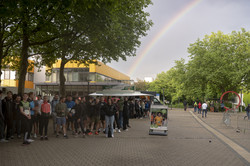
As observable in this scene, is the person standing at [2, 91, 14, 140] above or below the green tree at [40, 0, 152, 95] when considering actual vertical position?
below

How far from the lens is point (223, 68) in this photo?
41.3 meters

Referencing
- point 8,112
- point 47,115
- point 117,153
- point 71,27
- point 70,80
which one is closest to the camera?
point 117,153

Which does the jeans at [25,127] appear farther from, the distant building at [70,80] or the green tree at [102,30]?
the distant building at [70,80]

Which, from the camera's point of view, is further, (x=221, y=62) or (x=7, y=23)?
(x=221, y=62)

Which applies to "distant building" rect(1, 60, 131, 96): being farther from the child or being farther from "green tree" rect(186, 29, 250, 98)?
the child

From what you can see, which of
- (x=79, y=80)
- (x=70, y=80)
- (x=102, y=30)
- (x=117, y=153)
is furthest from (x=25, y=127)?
(x=70, y=80)

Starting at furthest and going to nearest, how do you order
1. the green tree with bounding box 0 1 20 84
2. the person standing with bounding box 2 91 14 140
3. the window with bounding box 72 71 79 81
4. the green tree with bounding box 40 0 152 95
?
the window with bounding box 72 71 79 81, the green tree with bounding box 40 0 152 95, the green tree with bounding box 0 1 20 84, the person standing with bounding box 2 91 14 140

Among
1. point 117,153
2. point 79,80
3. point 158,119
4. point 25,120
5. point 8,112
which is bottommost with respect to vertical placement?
point 117,153

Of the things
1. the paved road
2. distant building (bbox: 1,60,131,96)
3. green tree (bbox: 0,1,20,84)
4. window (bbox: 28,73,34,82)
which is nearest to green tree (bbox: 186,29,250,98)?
distant building (bbox: 1,60,131,96)

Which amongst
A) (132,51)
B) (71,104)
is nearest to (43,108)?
(71,104)

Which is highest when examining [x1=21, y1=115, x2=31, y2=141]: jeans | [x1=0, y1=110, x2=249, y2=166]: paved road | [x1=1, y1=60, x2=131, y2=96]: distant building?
[x1=1, y1=60, x2=131, y2=96]: distant building

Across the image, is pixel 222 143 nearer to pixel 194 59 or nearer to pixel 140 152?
pixel 140 152

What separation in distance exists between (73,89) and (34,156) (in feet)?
116

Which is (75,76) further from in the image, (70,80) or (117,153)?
(117,153)
